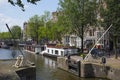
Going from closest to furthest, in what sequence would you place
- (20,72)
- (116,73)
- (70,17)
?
(20,72), (116,73), (70,17)

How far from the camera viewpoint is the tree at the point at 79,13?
61719 millimetres

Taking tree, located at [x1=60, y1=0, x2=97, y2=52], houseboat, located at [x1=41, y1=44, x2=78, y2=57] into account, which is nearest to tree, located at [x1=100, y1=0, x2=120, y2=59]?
tree, located at [x1=60, y1=0, x2=97, y2=52]

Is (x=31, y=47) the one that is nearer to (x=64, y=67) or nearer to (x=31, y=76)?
(x=64, y=67)

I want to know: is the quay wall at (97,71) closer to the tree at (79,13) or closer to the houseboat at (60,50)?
the houseboat at (60,50)

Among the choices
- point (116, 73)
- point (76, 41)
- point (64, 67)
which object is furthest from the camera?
point (76, 41)

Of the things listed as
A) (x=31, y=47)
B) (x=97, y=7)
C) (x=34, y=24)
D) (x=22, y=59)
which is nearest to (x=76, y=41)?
(x=31, y=47)

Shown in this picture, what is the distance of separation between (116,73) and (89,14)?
2862cm

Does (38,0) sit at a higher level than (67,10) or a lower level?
lower

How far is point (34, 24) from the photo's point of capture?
120 metres

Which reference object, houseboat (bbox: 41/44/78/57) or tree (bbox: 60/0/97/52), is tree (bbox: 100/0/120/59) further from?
houseboat (bbox: 41/44/78/57)

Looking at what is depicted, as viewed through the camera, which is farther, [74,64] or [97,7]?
[97,7]

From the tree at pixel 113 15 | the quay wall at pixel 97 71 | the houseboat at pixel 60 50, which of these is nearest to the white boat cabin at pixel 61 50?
the houseboat at pixel 60 50

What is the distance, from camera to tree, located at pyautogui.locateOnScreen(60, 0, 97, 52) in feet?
202

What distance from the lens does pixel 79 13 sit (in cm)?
6188
